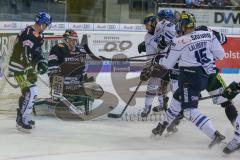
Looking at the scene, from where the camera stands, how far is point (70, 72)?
23.7ft

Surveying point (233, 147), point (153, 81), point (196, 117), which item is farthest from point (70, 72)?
point (233, 147)

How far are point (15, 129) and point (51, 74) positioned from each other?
103 centimetres

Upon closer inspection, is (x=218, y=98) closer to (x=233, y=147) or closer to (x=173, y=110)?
(x=173, y=110)

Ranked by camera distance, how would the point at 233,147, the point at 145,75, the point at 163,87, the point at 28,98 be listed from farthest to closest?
the point at 163,87, the point at 145,75, the point at 28,98, the point at 233,147

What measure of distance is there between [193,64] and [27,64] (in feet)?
5.92

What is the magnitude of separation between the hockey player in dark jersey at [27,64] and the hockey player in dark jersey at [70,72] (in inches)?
34.5

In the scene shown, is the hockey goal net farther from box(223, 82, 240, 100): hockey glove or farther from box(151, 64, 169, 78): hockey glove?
box(223, 82, 240, 100): hockey glove

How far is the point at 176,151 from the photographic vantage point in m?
5.41

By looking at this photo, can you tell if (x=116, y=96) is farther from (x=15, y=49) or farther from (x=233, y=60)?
(x=233, y=60)

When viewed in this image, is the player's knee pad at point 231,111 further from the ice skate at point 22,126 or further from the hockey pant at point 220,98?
the ice skate at point 22,126

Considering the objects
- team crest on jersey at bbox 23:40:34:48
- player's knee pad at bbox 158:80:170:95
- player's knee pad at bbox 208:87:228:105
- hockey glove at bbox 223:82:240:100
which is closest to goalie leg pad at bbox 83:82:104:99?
player's knee pad at bbox 158:80:170:95

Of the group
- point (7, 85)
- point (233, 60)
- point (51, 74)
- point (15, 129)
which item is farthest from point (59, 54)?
point (233, 60)

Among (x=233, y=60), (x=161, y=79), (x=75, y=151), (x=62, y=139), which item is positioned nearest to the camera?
(x=75, y=151)

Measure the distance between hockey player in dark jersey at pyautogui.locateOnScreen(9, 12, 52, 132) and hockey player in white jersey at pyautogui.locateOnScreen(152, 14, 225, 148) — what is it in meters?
1.45
